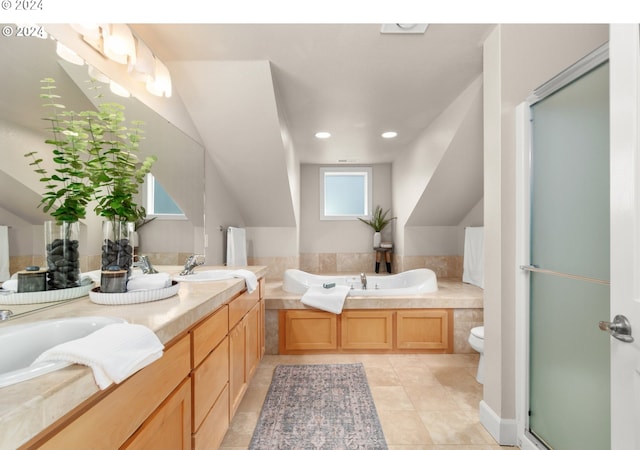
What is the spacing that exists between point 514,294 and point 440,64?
157 centimetres

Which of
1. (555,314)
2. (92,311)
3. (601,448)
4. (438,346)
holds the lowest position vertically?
(438,346)

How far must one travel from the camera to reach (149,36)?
1.96m

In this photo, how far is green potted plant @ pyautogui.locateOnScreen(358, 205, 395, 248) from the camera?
4.76m

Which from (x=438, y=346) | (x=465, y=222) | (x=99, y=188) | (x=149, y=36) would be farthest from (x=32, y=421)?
(x=465, y=222)

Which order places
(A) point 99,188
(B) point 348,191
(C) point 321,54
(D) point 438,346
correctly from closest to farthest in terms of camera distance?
(A) point 99,188
(C) point 321,54
(D) point 438,346
(B) point 348,191

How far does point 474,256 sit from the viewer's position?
12.7 feet

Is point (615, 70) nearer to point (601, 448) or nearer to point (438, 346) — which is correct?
point (601, 448)

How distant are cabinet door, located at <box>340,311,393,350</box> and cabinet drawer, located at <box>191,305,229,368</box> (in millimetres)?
1625

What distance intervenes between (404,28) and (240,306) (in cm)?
190

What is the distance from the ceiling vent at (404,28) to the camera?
5.93 feet

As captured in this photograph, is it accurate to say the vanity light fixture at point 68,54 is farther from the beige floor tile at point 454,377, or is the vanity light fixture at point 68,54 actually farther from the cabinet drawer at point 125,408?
the beige floor tile at point 454,377

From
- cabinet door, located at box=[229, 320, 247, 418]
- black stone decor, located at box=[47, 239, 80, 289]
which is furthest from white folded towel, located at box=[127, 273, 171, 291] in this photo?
cabinet door, located at box=[229, 320, 247, 418]

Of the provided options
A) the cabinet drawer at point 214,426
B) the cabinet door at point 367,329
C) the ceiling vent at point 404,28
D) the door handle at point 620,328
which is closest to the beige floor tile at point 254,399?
the cabinet drawer at point 214,426

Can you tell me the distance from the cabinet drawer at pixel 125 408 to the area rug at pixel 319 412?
993 millimetres
